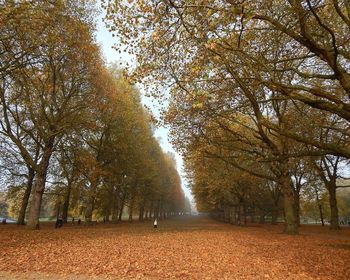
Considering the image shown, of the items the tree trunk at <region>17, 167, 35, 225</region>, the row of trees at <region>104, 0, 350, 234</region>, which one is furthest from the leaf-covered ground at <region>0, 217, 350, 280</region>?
the tree trunk at <region>17, 167, 35, 225</region>

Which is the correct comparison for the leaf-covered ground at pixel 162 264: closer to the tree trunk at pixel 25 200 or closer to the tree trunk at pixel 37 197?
the tree trunk at pixel 37 197

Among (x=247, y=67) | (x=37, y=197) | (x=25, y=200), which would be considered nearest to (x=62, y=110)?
(x=37, y=197)

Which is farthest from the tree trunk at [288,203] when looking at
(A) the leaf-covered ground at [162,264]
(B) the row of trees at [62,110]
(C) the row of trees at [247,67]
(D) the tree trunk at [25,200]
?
(D) the tree trunk at [25,200]

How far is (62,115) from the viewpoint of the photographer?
2341cm

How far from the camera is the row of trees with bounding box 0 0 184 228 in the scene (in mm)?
15117

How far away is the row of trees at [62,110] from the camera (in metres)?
15.1

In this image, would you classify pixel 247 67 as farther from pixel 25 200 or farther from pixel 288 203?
pixel 25 200

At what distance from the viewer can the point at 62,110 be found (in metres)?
22.6

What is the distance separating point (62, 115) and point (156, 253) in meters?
16.7

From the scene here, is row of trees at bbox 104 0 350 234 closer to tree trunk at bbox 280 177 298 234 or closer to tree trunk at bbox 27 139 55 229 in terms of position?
tree trunk at bbox 280 177 298 234

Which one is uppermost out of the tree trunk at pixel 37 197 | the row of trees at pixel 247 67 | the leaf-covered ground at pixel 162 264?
the row of trees at pixel 247 67

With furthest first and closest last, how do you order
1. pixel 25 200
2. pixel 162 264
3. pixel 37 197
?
pixel 25 200, pixel 37 197, pixel 162 264

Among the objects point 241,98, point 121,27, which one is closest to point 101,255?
point 121,27

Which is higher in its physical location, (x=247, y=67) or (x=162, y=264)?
(x=247, y=67)
